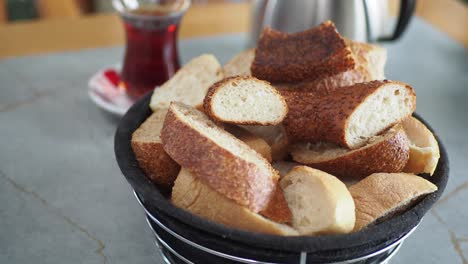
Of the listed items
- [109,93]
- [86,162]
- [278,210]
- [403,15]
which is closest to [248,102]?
[278,210]

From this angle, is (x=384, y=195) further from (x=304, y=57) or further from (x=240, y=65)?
(x=240, y=65)

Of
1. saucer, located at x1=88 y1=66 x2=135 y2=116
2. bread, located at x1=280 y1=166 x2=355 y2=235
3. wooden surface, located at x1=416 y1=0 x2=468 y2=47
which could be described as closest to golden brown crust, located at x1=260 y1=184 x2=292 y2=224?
bread, located at x1=280 y1=166 x2=355 y2=235

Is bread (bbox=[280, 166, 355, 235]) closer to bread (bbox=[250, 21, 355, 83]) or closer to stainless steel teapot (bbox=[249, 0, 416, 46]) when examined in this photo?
bread (bbox=[250, 21, 355, 83])

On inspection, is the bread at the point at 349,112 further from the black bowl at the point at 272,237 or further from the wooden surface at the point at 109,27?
the wooden surface at the point at 109,27

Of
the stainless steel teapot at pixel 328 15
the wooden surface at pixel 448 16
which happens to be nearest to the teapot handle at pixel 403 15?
the stainless steel teapot at pixel 328 15

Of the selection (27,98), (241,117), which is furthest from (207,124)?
(27,98)
